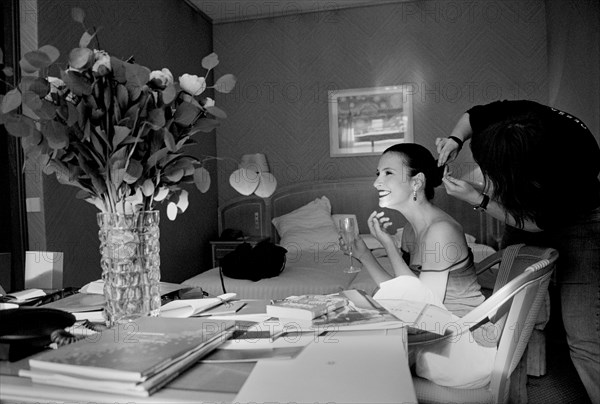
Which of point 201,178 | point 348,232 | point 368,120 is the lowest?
point 348,232

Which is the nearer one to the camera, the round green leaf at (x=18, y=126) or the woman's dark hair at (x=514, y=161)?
the round green leaf at (x=18, y=126)

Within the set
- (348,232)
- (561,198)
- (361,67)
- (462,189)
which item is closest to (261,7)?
(361,67)

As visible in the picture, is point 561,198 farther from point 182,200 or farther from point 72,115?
point 72,115

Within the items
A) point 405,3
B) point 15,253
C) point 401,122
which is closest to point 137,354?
point 15,253

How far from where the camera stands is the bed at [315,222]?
3.19 meters

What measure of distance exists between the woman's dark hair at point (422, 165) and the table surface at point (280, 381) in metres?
1.25

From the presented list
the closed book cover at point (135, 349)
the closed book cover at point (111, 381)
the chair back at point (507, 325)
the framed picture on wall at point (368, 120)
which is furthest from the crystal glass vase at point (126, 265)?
the framed picture on wall at point (368, 120)

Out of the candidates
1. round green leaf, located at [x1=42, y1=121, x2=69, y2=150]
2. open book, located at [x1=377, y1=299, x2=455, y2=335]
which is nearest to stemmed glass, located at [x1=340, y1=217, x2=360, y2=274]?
open book, located at [x1=377, y1=299, x2=455, y2=335]

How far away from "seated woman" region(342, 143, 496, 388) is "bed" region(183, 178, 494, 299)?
976 millimetres

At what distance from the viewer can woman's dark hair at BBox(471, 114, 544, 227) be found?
1621mm

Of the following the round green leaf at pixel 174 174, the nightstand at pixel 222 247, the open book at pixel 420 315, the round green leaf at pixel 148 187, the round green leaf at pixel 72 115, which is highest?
the round green leaf at pixel 72 115

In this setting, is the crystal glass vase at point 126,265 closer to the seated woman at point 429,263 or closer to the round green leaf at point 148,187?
the round green leaf at point 148,187

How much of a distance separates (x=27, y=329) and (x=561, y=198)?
5.32 ft

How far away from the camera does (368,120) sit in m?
4.88
